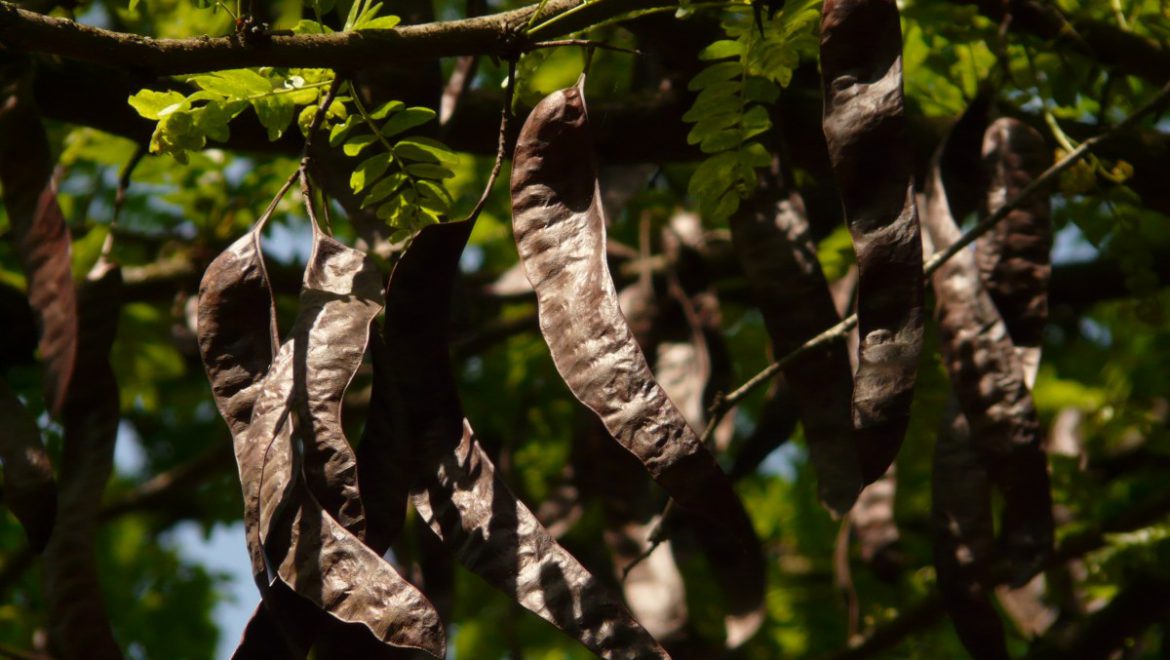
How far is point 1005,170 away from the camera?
7.17ft

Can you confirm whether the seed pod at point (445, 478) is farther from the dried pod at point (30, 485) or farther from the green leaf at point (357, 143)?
the dried pod at point (30, 485)

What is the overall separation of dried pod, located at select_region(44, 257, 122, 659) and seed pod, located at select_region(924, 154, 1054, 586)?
1415 mm

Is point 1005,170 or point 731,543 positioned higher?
point 1005,170

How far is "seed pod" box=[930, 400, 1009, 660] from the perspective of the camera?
216cm

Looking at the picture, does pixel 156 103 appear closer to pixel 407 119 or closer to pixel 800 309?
pixel 407 119

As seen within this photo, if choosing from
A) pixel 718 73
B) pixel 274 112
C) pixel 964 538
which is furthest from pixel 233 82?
pixel 964 538

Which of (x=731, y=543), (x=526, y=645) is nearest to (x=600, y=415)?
(x=731, y=543)

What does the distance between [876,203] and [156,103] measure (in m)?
1.00

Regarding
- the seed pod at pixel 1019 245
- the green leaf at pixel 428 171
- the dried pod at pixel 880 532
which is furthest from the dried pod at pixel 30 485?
the dried pod at pixel 880 532

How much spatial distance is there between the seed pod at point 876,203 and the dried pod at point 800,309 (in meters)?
0.45

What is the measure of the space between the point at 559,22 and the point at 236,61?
0.43 meters

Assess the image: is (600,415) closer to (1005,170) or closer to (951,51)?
(1005,170)

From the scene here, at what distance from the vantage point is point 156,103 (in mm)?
1851

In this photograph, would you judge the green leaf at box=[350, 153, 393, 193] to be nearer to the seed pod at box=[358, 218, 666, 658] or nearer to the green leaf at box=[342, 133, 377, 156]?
the green leaf at box=[342, 133, 377, 156]
